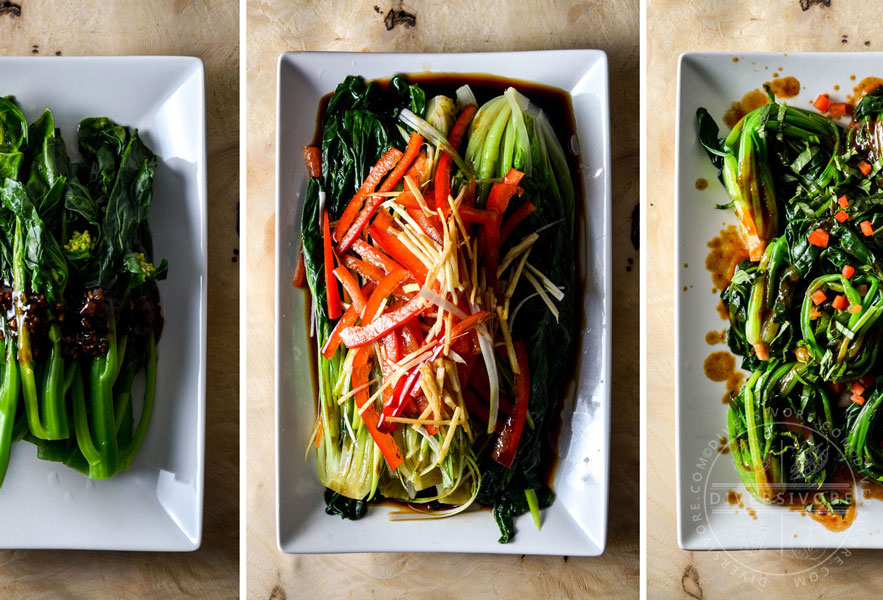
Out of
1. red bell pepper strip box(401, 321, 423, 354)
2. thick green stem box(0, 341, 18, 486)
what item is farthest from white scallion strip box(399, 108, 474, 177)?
thick green stem box(0, 341, 18, 486)

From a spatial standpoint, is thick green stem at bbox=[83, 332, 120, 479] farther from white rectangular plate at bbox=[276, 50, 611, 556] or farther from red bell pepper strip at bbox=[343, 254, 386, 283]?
red bell pepper strip at bbox=[343, 254, 386, 283]

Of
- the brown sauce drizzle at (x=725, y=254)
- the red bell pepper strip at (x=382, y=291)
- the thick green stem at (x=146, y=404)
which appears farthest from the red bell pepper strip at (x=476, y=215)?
the thick green stem at (x=146, y=404)

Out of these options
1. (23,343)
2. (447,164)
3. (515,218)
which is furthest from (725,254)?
(23,343)

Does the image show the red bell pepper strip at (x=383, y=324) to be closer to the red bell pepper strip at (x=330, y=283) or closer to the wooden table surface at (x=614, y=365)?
the red bell pepper strip at (x=330, y=283)

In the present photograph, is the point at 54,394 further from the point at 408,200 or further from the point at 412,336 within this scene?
the point at 408,200

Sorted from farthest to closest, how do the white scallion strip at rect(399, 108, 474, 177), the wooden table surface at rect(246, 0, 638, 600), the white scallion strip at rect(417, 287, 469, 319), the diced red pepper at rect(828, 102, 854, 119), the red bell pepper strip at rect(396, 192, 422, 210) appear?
the wooden table surface at rect(246, 0, 638, 600)
the diced red pepper at rect(828, 102, 854, 119)
the white scallion strip at rect(399, 108, 474, 177)
the red bell pepper strip at rect(396, 192, 422, 210)
the white scallion strip at rect(417, 287, 469, 319)

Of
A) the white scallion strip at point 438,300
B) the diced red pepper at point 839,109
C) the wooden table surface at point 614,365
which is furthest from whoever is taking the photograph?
the wooden table surface at point 614,365
